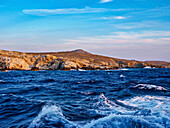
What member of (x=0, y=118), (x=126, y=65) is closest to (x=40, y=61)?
(x=0, y=118)

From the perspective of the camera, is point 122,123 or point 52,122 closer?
point 122,123

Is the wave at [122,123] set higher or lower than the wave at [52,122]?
higher

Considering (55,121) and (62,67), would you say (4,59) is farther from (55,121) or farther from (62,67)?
(55,121)

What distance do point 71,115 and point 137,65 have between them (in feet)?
623

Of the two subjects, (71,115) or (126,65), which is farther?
(126,65)

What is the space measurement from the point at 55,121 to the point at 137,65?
191092mm

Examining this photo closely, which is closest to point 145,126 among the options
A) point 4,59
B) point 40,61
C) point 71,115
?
point 71,115

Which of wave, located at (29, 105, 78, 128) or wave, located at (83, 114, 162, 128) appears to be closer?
wave, located at (83, 114, 162, 128)

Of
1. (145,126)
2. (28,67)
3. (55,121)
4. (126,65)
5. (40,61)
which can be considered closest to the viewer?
(145,126)

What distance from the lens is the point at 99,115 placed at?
265 inches

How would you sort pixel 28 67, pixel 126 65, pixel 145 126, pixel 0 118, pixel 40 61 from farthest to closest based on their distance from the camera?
1. pixel 126 65
2. pixel 40 61
3. pixel 28 67
4. pixel 0 118
5. pixel 145 126

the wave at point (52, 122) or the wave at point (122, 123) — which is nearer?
the wave at point (122, 123)

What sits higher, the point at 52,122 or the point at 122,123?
the point at 122,123

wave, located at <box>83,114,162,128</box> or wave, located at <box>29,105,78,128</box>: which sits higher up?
wave, located at <box>83,114,162,128</box>
